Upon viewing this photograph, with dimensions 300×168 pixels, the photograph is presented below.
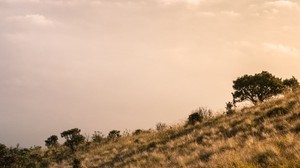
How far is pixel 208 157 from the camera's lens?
18578 mm

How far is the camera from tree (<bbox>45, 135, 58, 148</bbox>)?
44341 millimetres

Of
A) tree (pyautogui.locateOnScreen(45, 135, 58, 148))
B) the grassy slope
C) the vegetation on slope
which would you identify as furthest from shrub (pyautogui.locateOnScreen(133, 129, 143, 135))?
tree (pyautogui.locateOnScreen(45, 135, 58, 148))

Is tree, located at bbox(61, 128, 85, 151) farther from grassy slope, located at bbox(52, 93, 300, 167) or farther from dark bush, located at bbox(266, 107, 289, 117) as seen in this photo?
dark bush, located at bbox(266, 107, 289, 117)

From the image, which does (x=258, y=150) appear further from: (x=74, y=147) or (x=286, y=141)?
(x=74, y=147)

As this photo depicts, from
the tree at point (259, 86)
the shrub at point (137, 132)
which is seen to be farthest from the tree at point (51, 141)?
the tree at point (259, 86)

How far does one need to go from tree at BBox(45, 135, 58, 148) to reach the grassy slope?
422 inches

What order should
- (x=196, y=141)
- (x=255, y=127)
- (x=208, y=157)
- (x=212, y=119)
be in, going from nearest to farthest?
(x=208, y=157) → (x=255, y=127) → (x=196, y=141) → (x=212, y=119)

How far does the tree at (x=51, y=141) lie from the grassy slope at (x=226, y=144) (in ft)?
35.2

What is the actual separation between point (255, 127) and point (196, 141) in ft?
12.4

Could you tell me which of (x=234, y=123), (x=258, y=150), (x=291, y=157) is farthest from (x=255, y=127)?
(x=291, y=157)

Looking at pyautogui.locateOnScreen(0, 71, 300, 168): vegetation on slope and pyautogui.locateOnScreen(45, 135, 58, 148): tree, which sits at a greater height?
pyautogui.locateOnScreen(45, 135, 58, 148): tree

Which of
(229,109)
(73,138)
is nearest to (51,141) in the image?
(73,138)

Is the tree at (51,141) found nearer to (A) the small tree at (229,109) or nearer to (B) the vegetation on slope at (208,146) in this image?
(B) the vegetation on slope at (208,146)

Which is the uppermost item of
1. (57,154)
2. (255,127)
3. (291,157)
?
(57,154)
